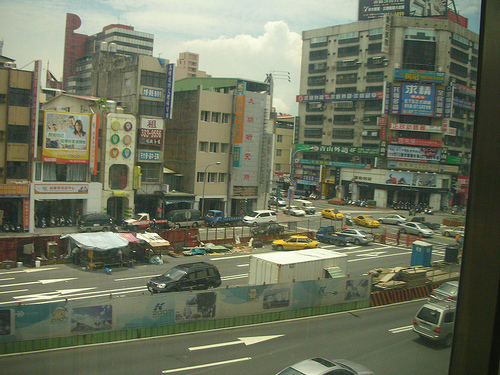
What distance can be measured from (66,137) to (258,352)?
11.2 m

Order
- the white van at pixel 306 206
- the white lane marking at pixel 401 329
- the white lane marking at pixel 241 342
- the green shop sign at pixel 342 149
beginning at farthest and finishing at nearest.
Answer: the green shop sign at pixel 342 149, the white van at pixel 306 206, the white lane marking at pixel 241 342, the white lane marking at pixel 401 329

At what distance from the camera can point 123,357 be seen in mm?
2334

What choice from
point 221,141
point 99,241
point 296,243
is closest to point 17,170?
point 99,241

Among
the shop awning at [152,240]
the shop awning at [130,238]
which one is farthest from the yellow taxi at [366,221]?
the shop awning at [130,238]

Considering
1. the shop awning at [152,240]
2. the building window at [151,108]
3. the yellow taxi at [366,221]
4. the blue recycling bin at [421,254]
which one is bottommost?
the shop awning at [152,240]

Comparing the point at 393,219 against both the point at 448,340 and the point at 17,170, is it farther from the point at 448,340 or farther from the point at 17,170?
the point at 17,170

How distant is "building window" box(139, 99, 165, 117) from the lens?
51.9 feet

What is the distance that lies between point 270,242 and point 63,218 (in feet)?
18.7

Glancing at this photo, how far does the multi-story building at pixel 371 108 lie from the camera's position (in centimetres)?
1044

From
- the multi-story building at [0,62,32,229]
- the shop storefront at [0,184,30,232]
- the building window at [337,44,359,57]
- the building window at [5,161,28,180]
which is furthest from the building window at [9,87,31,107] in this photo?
the building window at [337,44,359,57]

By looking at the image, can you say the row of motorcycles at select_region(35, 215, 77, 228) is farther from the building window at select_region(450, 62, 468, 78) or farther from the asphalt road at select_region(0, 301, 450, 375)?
the building window at select_region(450, 62, 468, 78)

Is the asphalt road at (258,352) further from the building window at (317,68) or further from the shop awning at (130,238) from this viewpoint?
the building window at (317,68)

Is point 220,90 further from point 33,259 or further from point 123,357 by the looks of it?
point 123,357

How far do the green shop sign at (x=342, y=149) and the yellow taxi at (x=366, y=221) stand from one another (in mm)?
5732
